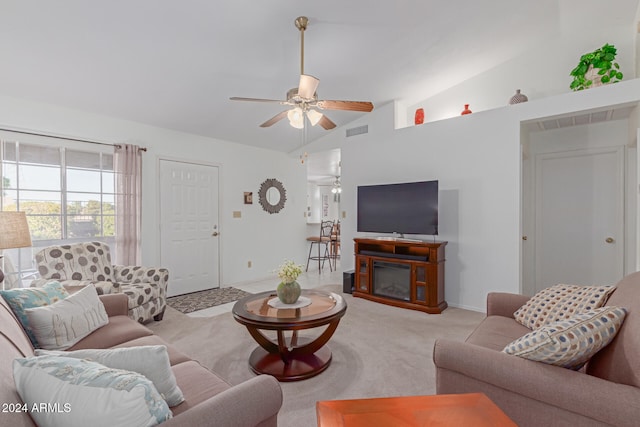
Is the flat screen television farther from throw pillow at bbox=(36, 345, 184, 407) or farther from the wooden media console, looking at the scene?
throw pillow at bbox=(36, 345, 184, 407)

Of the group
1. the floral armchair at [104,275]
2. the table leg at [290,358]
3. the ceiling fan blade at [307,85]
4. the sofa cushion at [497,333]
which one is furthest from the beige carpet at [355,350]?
the ceiling fan blade at [307,85]

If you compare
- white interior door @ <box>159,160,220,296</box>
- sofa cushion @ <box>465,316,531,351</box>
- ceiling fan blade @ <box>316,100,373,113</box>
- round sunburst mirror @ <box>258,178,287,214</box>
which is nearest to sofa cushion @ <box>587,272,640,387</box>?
sofa cushion @ <box>465,316,531,351</box>

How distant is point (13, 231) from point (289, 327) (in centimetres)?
229

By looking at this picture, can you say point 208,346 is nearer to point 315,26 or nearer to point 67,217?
point 67,217

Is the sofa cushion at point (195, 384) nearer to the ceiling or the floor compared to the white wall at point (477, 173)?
nearer to the floor

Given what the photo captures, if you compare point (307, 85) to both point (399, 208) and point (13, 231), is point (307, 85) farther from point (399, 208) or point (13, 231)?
point (13, 231)

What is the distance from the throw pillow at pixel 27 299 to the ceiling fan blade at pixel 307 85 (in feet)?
7.05

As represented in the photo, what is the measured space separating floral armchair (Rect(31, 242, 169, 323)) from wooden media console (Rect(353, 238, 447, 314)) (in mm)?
2535

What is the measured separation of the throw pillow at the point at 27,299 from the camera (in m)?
1.60

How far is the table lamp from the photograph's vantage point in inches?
89.7

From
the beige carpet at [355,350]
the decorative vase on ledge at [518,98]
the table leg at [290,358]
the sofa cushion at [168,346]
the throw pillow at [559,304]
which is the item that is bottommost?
the beige carpet at [355,350]

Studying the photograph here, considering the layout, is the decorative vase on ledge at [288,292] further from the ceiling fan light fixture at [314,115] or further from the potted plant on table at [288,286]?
the ceiling fan light fixture at [314,115]

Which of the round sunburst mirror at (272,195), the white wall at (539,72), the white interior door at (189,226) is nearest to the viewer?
the white wall at (539,72)

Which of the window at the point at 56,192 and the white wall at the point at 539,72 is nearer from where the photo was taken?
the window at the point at 56,192
